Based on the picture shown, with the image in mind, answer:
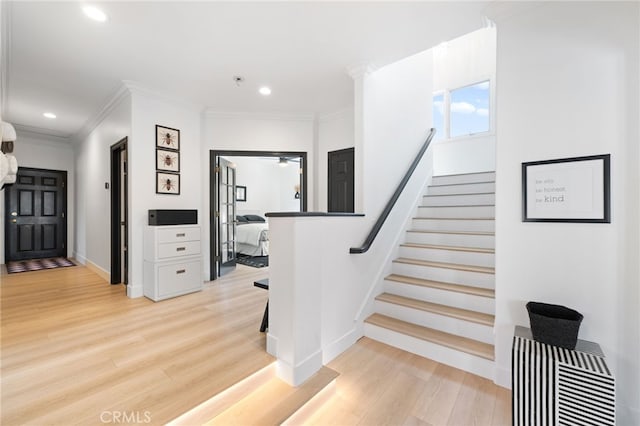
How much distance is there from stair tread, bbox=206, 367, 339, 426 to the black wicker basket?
126cm

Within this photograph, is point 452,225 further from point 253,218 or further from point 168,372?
point 253,218

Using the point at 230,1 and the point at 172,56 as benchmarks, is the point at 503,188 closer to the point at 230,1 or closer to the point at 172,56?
the point at 230,1

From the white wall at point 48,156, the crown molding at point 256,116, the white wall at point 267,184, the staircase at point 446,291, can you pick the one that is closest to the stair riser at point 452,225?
the staircase at point 446,291

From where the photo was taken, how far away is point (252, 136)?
4234 millimetres

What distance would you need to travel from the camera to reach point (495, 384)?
5.96 feet

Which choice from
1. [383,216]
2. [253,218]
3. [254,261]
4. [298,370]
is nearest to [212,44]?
[383,216]

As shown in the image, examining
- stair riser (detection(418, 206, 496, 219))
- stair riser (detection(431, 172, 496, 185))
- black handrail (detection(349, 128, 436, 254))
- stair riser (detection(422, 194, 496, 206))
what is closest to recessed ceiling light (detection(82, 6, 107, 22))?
black handrail (detection(349, 128, 436, 254))

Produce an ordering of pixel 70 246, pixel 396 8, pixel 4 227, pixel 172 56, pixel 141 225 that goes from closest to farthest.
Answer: pixel 396 8, pixel 172 56, pixel 141 225, pixel 4 227, pixel 70 246

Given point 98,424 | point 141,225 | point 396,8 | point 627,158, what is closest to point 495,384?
point 627,158

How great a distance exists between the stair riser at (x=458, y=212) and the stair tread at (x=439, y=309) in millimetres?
1243

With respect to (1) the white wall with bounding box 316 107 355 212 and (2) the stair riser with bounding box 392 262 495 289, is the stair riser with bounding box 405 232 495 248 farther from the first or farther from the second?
(1) the white wall with bounding box 316 107 355 212

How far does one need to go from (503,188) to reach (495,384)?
1.33 metres

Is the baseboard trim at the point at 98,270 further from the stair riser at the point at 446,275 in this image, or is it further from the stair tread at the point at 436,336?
the stair riser at the point at 446,275

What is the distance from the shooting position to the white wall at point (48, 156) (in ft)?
17.2
